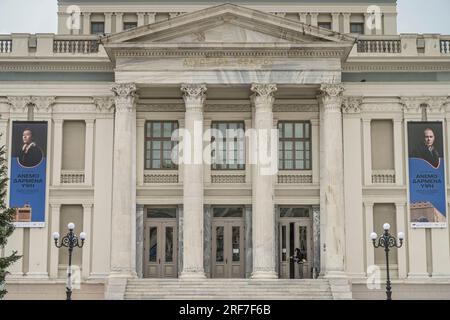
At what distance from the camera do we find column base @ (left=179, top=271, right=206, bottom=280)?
29875 mm

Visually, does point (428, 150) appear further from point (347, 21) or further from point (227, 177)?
point (347, 21)

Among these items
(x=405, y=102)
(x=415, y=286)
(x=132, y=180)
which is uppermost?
(x=405, y=102)

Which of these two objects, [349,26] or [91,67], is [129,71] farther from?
[349,26]

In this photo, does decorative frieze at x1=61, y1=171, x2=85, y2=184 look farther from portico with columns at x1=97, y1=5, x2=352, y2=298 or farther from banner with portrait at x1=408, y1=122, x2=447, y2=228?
banner with portrait at x1=408, y1=122, x2=447, y2=228

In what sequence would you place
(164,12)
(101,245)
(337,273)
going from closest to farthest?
(337,273) → (101,245) → (164,12)

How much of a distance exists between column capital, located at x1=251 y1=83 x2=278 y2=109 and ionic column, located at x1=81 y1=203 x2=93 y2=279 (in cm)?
883

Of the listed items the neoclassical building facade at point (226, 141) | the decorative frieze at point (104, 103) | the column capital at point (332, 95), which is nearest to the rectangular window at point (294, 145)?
the neoclassical building facade at point (226, 141)

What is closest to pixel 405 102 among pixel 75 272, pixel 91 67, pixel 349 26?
pixel 349 26

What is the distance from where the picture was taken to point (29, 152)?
32.5 m

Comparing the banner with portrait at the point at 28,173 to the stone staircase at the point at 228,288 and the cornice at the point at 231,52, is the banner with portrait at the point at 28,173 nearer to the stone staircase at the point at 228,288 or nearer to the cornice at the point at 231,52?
the cornice at the point at 231,52

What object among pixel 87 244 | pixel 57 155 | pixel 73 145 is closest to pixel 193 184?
pixel 87 244

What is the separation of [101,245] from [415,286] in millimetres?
13810

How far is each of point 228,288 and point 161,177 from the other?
642cm

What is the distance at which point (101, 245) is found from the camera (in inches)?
1268
